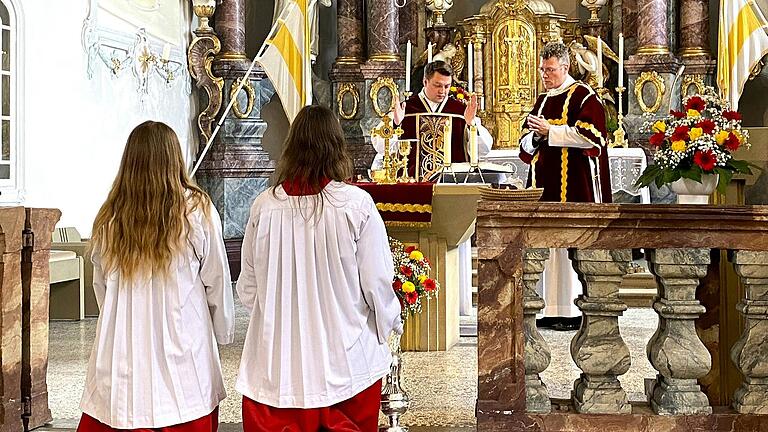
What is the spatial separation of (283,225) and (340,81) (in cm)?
876

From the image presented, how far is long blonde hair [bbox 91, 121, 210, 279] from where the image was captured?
4.12m

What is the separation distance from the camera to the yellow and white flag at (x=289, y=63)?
10891 mm

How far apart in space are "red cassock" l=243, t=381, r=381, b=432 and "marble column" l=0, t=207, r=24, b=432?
137 cm

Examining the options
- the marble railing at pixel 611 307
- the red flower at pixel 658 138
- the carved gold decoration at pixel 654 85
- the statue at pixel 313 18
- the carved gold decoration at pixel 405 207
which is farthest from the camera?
the statue at pixel 313 18

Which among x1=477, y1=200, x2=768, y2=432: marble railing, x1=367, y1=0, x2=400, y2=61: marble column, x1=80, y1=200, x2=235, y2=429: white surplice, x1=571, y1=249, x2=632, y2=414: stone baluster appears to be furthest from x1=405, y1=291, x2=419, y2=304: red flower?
x1=367, y1=0, x2=400, y2=61: marble column

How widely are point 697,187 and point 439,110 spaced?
2935 millimetres

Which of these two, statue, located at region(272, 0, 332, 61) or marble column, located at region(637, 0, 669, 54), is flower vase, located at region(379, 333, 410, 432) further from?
marble column, located at region(637, 0, 669, 54)

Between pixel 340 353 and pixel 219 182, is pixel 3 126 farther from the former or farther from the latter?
pixel 340 353

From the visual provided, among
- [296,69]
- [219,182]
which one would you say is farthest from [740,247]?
[219,182]

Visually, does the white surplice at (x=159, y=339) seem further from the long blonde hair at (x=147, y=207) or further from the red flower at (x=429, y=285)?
the red flower at (x=429, y=285)

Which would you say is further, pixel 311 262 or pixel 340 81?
pixel 340 81

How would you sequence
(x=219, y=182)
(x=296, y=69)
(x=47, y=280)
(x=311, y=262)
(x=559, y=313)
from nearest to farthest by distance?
(x=311, y=262) → (x=47, y=280) → (x=559, y=313) → (x=296, y=69) → (x=219, y=182)

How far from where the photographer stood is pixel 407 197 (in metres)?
6.61

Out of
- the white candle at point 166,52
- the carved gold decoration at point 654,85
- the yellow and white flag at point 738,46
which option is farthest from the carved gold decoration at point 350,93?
the yellow and white flag at point 738,46
